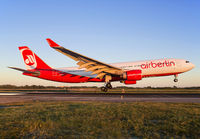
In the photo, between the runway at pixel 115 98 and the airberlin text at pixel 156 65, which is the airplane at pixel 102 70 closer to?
the airberlin text at pixel 156 65

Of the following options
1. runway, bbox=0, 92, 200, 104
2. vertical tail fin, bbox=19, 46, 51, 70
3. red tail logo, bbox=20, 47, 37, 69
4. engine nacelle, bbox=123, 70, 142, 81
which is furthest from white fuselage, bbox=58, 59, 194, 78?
red tail logo, bbox=20, 47, 37, 69

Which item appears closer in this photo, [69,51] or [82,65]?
[69,51]

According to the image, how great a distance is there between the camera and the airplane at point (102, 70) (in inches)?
948

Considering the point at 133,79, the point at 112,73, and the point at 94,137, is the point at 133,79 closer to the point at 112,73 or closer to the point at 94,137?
the point at 112,73

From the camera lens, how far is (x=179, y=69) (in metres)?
26.0

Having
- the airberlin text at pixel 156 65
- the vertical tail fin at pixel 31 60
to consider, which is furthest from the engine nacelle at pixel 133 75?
the vertical tail fin at pixel 31 60

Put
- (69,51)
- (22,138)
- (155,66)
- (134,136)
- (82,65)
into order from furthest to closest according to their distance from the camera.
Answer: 1. (155,66)
2. (82,65)
3. (69,51)
4. (134,136)
5. (22,138)

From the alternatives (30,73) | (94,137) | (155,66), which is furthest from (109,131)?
(30,73)

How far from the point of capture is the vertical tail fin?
97.2ft

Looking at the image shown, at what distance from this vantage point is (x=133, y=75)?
2400 centimetres

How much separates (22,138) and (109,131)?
234cm

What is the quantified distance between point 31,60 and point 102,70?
1419 centimetres

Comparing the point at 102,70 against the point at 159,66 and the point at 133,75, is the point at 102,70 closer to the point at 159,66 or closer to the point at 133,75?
the point at 133,75

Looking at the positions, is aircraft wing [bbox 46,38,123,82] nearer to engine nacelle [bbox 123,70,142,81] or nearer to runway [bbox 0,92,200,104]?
engine nacelle [bbox 123,70,142,81]
